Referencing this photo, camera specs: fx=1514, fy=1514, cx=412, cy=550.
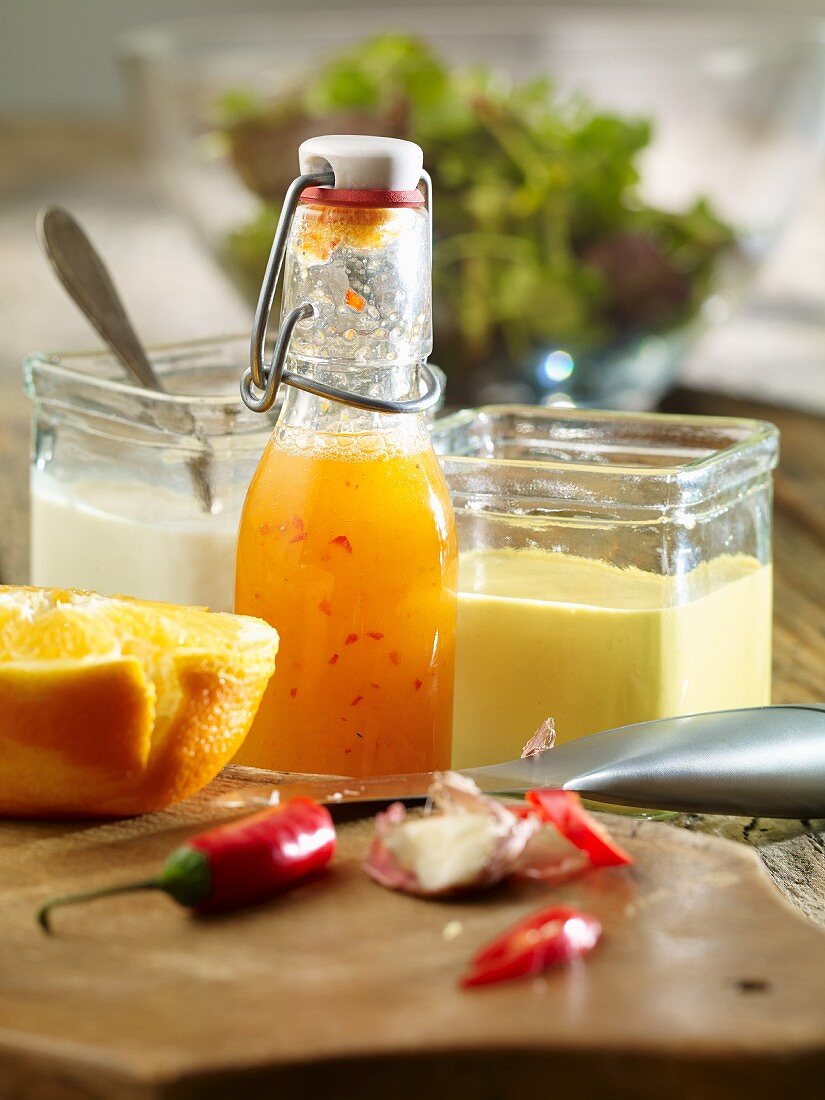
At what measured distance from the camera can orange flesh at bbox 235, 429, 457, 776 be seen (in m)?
0.91

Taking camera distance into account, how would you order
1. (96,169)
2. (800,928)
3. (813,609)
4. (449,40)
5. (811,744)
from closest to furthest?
(800,928), (811,744), (813,609), (449,40), (96,169)

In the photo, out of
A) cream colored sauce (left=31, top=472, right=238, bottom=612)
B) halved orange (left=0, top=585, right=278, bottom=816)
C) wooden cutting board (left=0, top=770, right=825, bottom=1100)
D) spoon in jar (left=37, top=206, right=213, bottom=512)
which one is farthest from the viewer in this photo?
spoon in jar (left=37, top=206, right=213, bottom=512)

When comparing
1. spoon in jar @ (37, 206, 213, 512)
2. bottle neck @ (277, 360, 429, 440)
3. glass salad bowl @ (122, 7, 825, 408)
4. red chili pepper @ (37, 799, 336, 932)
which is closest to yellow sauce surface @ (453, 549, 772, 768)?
bottle neck @ (277, 360, 429, 440)

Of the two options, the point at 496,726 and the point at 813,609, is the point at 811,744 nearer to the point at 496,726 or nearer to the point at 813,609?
the point at 496,726

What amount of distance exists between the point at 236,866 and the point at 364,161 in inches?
15.6

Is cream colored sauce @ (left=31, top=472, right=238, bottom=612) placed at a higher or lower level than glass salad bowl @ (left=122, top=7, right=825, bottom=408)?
lower

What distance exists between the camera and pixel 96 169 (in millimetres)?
A: 3941

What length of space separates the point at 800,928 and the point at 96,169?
3.58 m

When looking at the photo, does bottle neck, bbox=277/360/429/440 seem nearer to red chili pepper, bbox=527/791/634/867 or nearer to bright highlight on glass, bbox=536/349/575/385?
red chili pepper, bbox=527/791/634/867

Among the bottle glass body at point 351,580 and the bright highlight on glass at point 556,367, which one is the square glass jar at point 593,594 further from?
the bright highlight on glass at point 556,367

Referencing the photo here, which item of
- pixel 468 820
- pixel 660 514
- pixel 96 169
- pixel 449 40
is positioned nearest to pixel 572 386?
pixel 449 40

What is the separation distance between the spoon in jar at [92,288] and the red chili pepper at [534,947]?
1.98 ft

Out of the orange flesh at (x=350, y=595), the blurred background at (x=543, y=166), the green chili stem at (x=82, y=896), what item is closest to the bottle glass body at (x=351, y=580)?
the orange flesh at (x=350, y=595)

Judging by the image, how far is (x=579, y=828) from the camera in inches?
31.4
